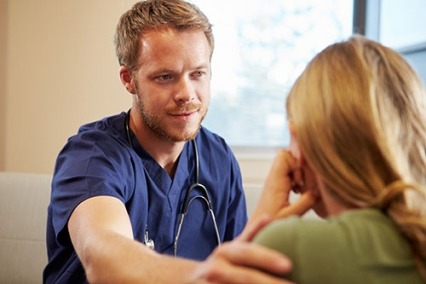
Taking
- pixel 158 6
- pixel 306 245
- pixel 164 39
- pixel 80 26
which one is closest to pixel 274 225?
pixel 306 245

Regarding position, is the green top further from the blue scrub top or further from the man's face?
the man's face

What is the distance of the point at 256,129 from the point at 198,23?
1.12m

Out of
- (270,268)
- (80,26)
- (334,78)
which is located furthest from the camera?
(80,26)

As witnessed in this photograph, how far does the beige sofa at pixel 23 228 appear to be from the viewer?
6.18ft

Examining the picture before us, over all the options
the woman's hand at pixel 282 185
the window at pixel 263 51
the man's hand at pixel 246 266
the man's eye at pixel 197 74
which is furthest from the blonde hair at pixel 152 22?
the window at pixel 263 51

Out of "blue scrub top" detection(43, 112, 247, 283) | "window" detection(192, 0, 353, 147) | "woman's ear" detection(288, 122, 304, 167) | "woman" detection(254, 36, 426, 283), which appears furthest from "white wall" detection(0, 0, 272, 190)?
"woman" detection(254, 36, 426, 283)

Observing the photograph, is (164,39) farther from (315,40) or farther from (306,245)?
(315,40)

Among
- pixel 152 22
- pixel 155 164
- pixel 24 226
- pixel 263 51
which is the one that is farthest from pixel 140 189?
pixel 263 51

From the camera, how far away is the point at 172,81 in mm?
1334

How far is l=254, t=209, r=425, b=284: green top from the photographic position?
567 millimetres

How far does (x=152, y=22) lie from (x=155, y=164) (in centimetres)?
39

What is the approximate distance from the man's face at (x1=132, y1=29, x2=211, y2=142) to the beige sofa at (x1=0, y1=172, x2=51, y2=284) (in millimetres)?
827

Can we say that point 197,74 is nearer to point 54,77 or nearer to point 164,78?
point 164,78

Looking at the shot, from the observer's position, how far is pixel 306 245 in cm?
58
